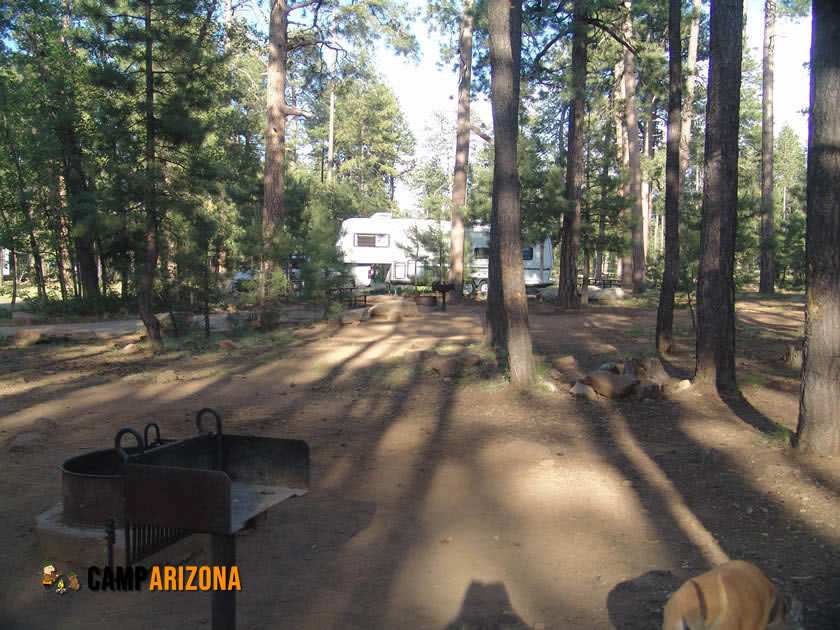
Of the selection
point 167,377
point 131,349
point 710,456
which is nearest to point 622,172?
point 131,349

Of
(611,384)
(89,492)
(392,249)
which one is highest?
(392,249)

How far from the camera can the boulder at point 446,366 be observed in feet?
35.1

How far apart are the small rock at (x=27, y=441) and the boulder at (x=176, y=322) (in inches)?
368

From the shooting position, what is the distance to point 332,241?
837 inches

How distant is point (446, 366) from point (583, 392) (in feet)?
7.91

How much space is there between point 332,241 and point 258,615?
17.9 m

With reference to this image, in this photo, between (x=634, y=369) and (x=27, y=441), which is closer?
(x=27, y=441)

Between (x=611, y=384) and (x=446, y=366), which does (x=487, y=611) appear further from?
(x=446, y=366)

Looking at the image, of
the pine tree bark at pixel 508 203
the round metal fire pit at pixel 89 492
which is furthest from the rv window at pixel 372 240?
the round metal fire pit at pixel 89 492

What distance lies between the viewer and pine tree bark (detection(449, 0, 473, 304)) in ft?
78.7

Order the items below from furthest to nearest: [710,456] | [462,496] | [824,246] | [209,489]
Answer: [710,456] → [824,246] → [462,496] → [209,489]

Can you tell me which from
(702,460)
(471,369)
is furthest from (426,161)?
(702,460)

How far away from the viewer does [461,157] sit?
25.0 m

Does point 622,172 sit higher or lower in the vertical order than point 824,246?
higher
